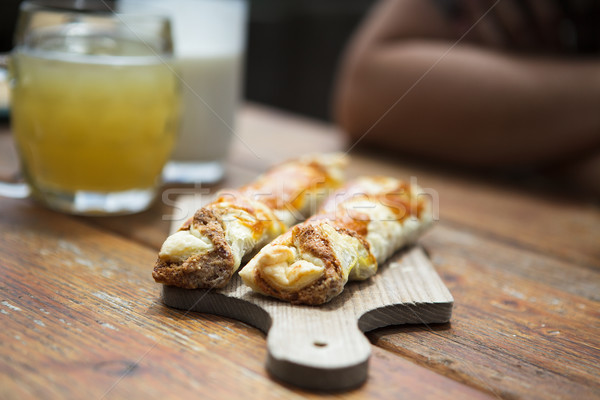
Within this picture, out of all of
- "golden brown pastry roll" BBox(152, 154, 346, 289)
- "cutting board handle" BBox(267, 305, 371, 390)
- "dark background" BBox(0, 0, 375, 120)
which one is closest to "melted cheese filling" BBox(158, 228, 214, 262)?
"golden brown pastry roll" BBox(152, 154, 346, 289)

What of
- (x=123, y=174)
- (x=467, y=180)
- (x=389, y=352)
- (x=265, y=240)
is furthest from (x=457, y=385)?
(x=467, y=180)

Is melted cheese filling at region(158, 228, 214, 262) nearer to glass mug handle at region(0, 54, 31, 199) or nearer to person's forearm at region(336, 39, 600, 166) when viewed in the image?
glass mug handle at region(0, 54, 31, 199)

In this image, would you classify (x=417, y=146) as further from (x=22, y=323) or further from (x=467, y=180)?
(x=22, y=323)

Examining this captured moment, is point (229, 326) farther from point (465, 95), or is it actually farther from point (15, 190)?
point (465, 95)

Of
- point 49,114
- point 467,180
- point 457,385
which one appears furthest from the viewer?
point 467,180

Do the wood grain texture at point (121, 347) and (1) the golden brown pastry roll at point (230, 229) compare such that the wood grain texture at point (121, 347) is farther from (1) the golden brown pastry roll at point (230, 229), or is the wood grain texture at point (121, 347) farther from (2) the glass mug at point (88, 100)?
(2) the glass mug at point (88, 100)

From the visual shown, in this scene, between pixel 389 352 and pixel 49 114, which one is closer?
pixel 389 352
